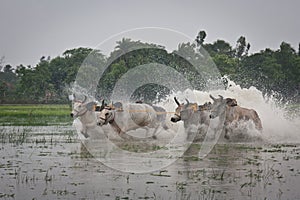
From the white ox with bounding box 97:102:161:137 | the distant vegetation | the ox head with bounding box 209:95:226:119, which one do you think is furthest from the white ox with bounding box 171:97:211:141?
the distant vegetation

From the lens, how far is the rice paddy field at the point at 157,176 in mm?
8477

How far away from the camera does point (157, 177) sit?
10.2 m

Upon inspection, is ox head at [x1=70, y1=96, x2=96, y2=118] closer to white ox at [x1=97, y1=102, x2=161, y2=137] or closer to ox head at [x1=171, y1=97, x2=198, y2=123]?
white ox at [x1=97, y1=102, x2=161, y2=137]

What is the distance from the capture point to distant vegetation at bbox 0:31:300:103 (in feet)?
180

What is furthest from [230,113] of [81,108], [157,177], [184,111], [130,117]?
[157,177]

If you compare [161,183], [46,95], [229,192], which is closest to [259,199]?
[229,192]

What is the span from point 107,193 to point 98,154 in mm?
5361

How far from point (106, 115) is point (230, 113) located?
4.35m

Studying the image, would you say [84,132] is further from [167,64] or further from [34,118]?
[167,64]

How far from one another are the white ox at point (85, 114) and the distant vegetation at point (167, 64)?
A: 26.4m

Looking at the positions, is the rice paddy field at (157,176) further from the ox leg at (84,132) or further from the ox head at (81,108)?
the ox head at (81,108)

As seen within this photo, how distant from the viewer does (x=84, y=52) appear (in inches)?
2854

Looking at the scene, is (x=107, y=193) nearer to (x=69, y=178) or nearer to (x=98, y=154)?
(x=69, y=178)

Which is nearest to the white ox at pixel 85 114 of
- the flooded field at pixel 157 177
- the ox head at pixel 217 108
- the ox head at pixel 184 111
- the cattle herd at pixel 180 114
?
the cattle herd at pixel 180 114
